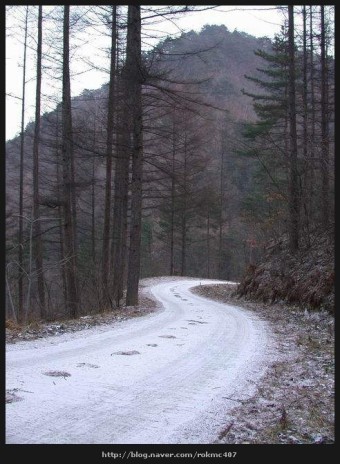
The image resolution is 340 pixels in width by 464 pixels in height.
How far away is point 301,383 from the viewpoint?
5488 mm

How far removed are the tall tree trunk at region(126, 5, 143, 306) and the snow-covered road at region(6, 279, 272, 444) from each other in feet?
18.9

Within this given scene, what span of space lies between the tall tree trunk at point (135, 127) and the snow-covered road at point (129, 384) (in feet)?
18.9

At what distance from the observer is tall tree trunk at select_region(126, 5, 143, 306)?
13.6m

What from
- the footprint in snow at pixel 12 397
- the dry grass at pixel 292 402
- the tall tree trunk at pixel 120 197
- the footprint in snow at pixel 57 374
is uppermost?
the tall tree trunk at pixel 120 197

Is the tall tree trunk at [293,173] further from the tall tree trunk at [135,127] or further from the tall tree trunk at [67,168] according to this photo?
the tall tree trunk at [67,168]

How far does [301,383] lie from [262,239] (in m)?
18.6

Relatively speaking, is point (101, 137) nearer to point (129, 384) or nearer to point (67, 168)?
point (67, 168)

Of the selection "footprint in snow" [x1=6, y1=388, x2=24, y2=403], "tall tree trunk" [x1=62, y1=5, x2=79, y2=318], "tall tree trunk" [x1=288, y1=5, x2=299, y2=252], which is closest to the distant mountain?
"tall tree trunk" [x1=62, y1=5, x2=79, y2=318]

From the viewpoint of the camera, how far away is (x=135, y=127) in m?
14.0

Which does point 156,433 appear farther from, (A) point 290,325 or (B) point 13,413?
(A) point 290,325

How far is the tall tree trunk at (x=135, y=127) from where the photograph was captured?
44.7 feet

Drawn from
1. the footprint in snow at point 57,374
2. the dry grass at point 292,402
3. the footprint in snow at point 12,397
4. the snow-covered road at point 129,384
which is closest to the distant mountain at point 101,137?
the snow-covered road at point 129,384

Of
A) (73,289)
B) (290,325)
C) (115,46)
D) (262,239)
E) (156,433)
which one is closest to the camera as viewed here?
(156,433)
